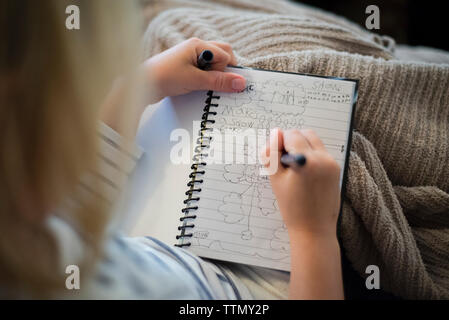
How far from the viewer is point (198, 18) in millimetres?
701

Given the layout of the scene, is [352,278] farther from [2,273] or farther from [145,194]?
[2,273]

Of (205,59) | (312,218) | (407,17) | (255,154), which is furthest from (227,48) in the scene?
(407,17)

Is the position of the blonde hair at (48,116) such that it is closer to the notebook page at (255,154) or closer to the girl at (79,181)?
the girl at (79,181)

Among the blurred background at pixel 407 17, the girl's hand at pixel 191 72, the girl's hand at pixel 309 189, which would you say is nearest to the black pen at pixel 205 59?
the girl's hand at pixel 191 72

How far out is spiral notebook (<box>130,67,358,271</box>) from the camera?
1.67 ft

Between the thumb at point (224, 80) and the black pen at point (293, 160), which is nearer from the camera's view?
the black pen at point (293, 160)

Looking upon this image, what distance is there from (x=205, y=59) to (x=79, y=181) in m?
0.28

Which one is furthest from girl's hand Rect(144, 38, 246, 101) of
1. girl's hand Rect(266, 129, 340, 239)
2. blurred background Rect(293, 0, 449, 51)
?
blurred background Rect(293, 0, 449, 51)

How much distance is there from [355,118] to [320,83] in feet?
0.25

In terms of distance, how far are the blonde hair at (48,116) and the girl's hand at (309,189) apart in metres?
0.22

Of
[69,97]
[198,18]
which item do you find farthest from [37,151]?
[198,18]

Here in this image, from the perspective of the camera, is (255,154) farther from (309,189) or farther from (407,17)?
(407,17)

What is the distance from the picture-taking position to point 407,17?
1.12 meters

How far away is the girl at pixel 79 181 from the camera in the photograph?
0.30 meters
